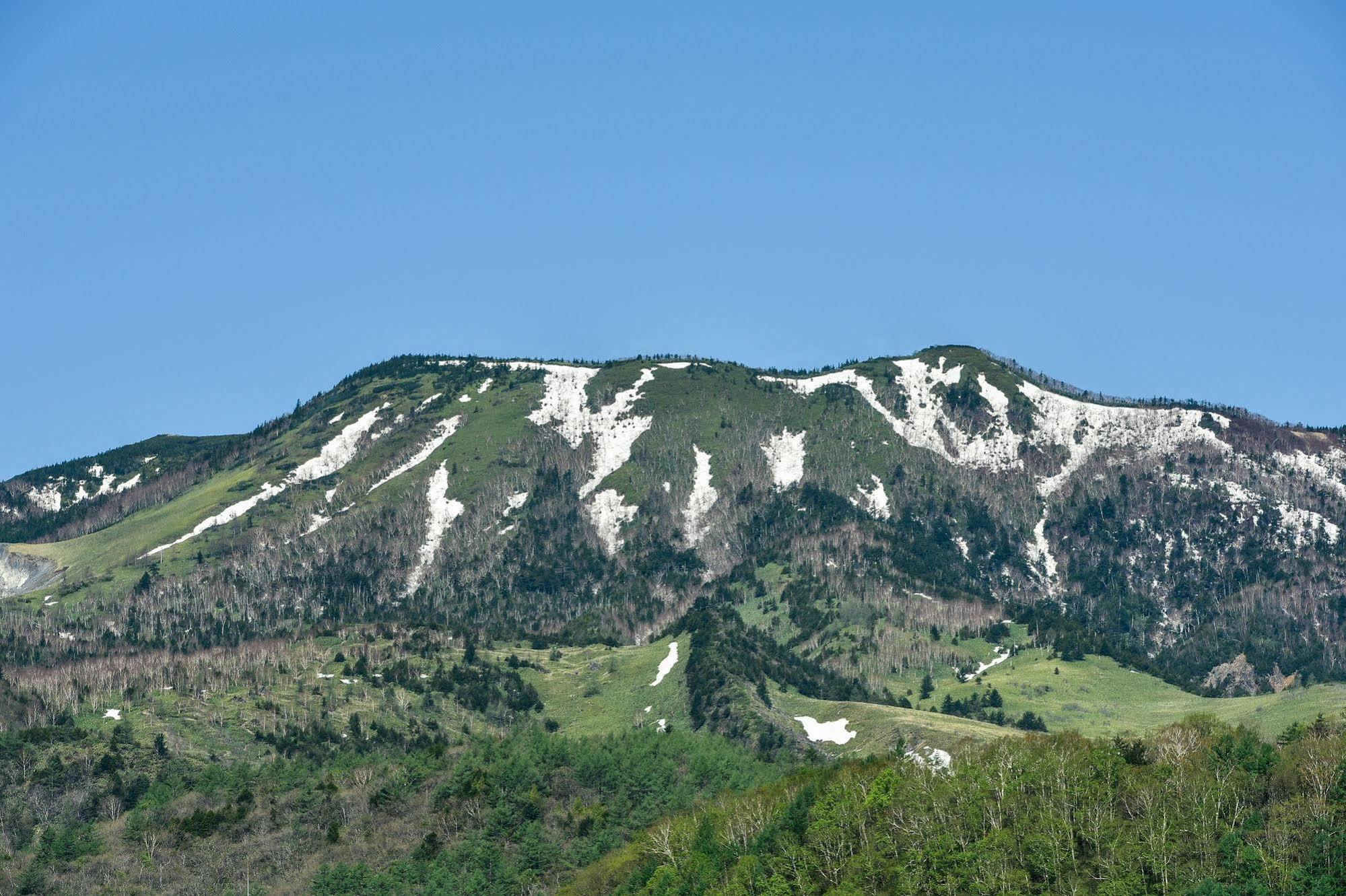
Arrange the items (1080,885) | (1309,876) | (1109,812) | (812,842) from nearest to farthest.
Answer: (1309,876) → (1080,885) → (1109,812) → (812,842)

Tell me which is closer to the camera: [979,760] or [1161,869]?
[1161,869]

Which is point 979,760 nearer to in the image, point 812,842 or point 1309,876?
point 812,842

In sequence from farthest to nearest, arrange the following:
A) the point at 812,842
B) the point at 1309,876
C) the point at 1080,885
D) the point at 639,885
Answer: the point at 639,885 → the point at 812,842 → the point at 1080,885 → the point at 1309,876

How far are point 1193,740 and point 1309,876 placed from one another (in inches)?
2012

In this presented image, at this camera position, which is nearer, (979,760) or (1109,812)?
(1109,812)

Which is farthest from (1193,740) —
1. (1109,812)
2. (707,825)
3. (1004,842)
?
(707,825)

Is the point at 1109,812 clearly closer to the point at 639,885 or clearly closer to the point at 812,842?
the point at 812,842

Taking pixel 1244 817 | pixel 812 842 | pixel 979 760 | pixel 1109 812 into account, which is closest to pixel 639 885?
pixel 812 842

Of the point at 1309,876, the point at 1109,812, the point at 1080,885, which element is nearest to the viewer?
the point at 1309,876

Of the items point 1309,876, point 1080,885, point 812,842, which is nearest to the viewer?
point 1309,876

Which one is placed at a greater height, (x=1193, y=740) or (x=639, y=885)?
(x=1193, y=740)

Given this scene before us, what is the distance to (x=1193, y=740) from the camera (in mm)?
191125

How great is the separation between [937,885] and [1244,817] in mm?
31291

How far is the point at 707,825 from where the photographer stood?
19950cm
